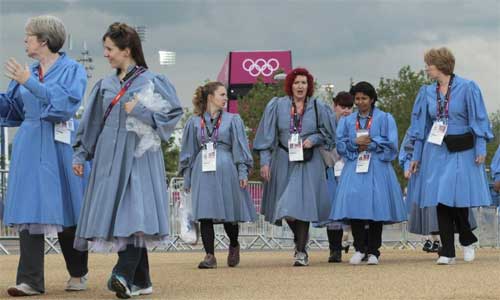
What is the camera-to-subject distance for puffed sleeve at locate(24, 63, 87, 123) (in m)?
8.94

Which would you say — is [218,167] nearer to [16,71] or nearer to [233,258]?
[233,258]

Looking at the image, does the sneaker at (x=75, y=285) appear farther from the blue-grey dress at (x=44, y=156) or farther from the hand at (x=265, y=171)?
the hand at (x=265, y=171)

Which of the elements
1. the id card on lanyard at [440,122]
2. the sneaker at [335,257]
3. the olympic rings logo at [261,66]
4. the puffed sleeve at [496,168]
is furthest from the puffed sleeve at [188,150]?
the olympic rings logo at [261,66]

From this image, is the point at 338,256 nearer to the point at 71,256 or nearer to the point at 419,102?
the point at 419,102

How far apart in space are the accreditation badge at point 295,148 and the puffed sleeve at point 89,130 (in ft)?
14.5

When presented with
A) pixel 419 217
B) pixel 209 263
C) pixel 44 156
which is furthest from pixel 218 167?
pixel 44 156

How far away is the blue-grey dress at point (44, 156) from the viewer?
902cm

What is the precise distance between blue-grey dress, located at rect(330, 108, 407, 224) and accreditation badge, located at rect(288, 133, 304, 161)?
19.7 inches

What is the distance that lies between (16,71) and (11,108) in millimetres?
572

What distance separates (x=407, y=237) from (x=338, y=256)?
824 centimetres

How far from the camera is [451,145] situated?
488 inches

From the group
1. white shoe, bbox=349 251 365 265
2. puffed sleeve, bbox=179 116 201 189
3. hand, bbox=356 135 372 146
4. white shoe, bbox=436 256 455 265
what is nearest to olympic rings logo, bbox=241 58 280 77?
puffed sleeve, bbox=179 116 201 189

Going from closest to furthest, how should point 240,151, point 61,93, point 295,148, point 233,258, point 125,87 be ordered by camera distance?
point 125,87
point 61,93
point 295,148
point 233,258
point 240,151

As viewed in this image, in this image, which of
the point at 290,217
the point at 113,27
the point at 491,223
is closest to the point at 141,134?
the point at 113,27
